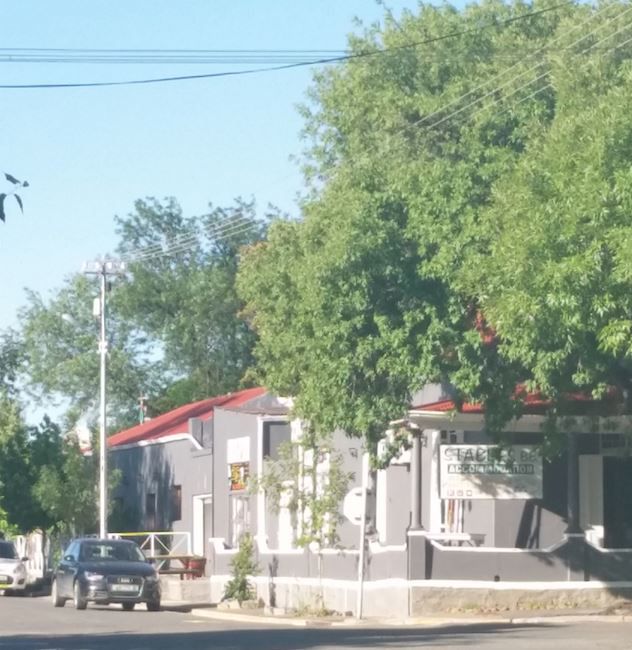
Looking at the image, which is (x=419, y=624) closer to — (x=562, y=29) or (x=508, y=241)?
(x=508, y=241)

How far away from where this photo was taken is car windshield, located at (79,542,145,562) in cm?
3688

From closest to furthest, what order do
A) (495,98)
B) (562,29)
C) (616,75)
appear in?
(616,75), (495,98), (562,29)

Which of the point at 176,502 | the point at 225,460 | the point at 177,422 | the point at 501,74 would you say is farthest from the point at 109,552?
the point at 177,422

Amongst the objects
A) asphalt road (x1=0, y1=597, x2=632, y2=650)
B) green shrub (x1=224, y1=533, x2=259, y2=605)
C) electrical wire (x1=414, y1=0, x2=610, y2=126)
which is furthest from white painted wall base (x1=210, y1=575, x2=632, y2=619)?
electrical wire (x1=414, y1=0, x2=610, y2=126)

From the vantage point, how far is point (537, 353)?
23109 millimetres

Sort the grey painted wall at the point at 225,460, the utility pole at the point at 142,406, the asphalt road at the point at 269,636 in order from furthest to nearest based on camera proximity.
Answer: the utility pole at the point at 142,406
the grey painted wall at the point at 225,460
the asphalt road at the point at 269,636

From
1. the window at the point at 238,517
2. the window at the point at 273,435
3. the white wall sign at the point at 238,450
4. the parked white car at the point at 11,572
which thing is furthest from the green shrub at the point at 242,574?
the parked white car at the point at 11,572

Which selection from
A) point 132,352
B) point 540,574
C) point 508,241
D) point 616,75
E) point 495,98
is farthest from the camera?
point 132,352

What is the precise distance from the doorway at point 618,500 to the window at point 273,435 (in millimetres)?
10062

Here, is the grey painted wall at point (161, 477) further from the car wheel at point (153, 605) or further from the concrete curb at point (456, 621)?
the concrete curb at point (456, 621)

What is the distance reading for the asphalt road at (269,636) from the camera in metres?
21.9

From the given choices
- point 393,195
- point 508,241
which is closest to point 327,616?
point 393,195

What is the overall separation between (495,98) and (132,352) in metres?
41.8

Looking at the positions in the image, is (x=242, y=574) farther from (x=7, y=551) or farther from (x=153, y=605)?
(x=7, y=551)
